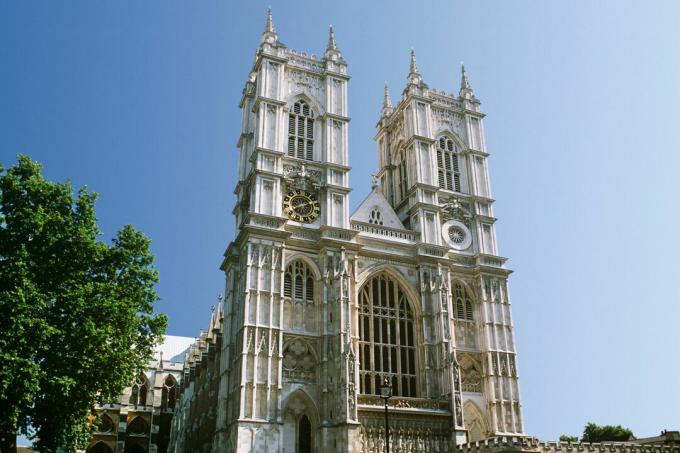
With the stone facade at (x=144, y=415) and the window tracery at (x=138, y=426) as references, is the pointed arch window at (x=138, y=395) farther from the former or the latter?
the window tracery at (x=138, y=426)

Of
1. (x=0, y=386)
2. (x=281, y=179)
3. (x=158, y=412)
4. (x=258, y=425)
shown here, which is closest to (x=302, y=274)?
(x=281, y=179)

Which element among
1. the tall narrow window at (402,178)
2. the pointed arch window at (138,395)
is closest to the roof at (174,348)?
the pointed arch window at (138,395)

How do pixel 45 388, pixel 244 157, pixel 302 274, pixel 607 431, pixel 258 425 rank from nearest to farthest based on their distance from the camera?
pixel 45 388
pixel 258 425
pixel 302 274
pixel 244 157
pixel 607 431

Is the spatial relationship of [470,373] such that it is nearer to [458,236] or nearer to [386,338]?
[386,338]

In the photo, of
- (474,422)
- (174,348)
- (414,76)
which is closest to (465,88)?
(414,76)

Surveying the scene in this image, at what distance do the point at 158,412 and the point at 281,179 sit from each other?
36491mm

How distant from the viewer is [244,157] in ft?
157

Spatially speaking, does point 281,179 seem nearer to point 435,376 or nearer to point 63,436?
point 435,376

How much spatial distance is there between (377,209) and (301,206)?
238 inches

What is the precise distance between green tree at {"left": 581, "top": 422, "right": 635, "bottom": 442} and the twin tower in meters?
26.2

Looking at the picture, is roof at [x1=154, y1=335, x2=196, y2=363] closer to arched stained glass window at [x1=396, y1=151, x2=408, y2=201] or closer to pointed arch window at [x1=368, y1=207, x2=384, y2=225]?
arched stained glass window at [x1=396, y1=151, x2=408, y2=201]

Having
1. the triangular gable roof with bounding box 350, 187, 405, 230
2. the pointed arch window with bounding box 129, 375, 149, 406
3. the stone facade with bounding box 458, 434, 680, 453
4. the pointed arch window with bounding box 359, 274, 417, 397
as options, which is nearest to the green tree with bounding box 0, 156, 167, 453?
the pointed arch window with bounding box 359, 274, 417, 397

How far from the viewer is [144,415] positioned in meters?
66.6

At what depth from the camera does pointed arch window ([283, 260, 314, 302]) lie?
133 feet
